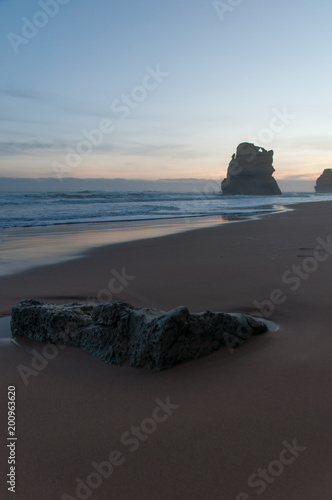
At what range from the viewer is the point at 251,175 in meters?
73.9

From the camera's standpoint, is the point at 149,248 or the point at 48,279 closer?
the point at 48,279

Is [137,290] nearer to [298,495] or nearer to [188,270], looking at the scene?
[188,270]

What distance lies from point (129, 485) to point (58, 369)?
39.2 inches

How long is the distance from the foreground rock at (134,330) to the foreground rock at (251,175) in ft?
233

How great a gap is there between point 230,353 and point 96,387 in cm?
83

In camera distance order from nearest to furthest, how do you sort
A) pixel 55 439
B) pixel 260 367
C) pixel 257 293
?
pixel 55 439, pixel 260 367, pixel 257 293

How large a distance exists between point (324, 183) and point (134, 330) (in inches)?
4329

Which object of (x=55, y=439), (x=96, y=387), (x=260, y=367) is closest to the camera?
(x=55, y=439)

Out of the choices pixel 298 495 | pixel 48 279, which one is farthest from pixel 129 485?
pixel 48 279

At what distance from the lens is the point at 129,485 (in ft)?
4.57

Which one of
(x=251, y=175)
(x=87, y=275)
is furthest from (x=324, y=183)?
(x=87, y=275)

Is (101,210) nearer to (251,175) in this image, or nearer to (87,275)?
(87,275)

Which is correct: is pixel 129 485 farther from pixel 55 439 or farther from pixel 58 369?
pixel 58 369

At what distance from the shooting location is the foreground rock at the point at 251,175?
2842 inches
